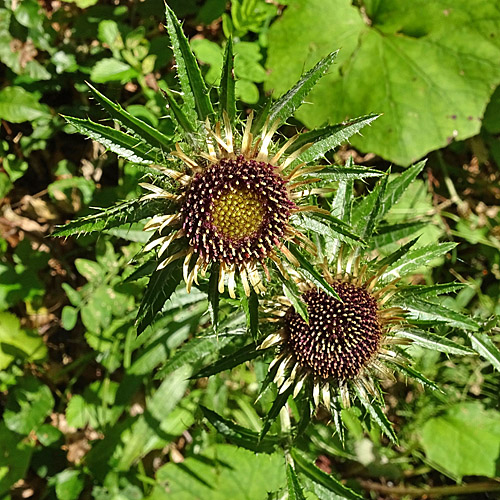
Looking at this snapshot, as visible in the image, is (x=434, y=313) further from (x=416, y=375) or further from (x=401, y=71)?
(x=401, y=71)

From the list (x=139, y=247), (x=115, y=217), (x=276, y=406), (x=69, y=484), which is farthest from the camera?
(x=69, y=484)

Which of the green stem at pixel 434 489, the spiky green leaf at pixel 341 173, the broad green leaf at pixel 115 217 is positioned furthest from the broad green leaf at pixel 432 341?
the green stem at pixel 434 489

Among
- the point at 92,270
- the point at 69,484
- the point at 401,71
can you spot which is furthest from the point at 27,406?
the point at 401,71

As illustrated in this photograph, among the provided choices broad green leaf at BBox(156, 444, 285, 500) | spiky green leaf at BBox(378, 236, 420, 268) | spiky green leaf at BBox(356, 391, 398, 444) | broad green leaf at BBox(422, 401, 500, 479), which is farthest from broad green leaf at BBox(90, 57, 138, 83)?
broad green leaf at BBox(422, 401, 500, 479)

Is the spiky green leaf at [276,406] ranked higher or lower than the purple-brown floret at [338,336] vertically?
lower

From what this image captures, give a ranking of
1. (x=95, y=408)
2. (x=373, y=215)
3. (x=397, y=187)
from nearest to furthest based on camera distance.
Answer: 1. (x=373, y=215)
2. (x=397, y=187)
3. (x=95, y=408)

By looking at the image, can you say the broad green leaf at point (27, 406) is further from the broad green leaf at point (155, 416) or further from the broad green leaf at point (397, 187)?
the broad green leaf at point (397, 187)

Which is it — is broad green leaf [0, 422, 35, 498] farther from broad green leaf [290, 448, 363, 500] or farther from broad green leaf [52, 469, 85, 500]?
broad green leaf [290, 448, 363, 500]
